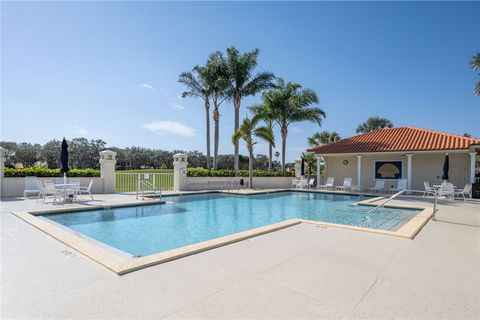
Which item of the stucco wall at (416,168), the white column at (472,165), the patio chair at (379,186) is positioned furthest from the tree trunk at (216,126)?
the white column at (472,165)

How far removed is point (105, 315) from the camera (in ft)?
8.56

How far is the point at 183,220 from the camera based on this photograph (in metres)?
9.02

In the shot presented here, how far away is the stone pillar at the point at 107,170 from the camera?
15164 mm

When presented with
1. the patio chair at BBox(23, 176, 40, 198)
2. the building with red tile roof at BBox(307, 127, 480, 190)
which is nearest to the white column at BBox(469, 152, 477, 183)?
the building with red tile roof at BBox(307, 127, 480, 190)

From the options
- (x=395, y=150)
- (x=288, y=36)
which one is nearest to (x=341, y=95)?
(x=395, y=150)

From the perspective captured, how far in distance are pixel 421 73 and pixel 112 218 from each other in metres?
21.3

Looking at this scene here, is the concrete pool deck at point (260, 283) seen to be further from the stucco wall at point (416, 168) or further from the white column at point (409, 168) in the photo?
the stucco wall at point (416, 168)

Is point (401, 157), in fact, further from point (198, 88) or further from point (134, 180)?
point (134, 180)

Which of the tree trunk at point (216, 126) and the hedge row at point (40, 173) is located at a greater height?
the tree trunk at point (216, 126)

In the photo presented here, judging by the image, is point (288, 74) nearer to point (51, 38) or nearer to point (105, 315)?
point (51, 38)

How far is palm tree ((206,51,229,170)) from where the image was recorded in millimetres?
22297

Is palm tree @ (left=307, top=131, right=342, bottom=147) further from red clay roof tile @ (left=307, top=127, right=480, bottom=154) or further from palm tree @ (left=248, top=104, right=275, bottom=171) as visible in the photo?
red clay roof tile @ (left=307, top=127, right=480, bottom=154)

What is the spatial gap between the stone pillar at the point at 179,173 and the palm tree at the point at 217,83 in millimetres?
5089

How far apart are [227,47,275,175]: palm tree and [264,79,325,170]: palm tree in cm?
148
